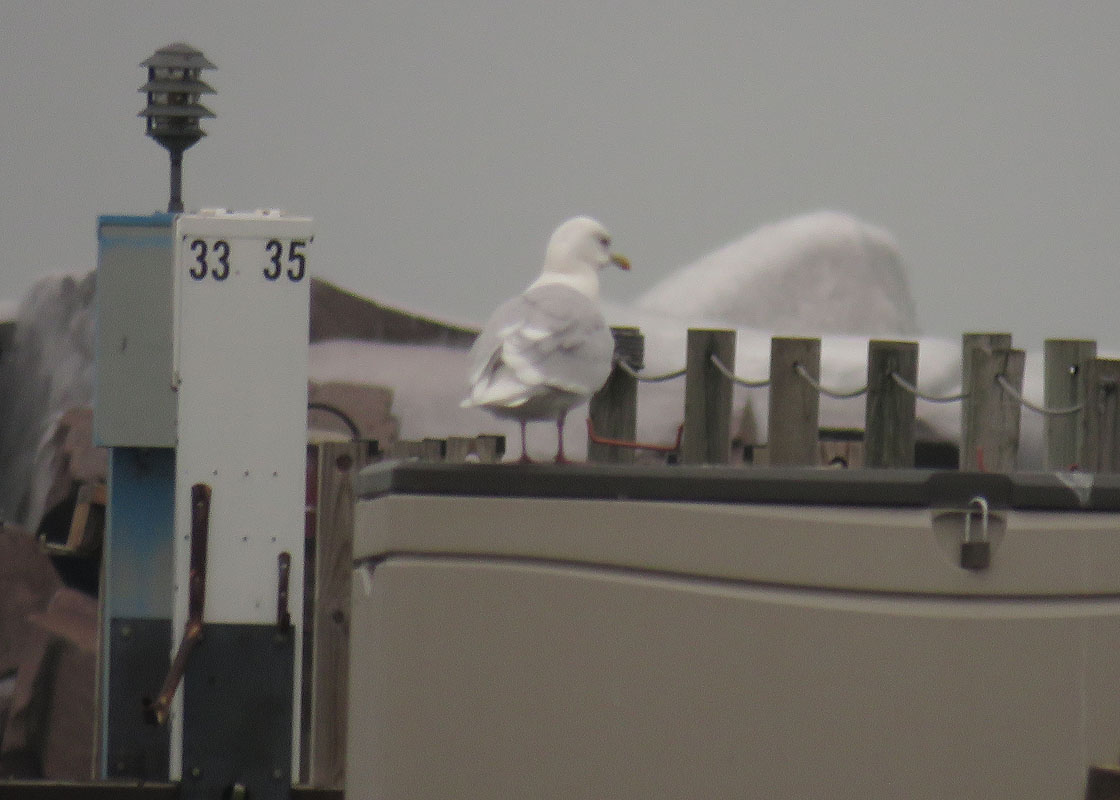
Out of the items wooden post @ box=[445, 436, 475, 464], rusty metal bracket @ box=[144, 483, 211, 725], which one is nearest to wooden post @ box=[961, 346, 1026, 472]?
wooden post @ box=[445, 436, 475, 464]

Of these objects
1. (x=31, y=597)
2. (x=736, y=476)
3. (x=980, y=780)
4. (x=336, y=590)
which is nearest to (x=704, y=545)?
(x=736, y=476)

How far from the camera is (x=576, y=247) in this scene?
18.5 ft

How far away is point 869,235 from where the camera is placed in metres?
12.5

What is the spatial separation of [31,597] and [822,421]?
466 centimetres

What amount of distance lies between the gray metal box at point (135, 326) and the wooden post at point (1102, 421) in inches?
132

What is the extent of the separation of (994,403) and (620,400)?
54.5 inches

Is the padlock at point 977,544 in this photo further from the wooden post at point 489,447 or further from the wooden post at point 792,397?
the wooden post at point 489,447

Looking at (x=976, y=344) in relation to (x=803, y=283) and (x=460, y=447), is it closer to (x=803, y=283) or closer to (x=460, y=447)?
(x=460, y=447)

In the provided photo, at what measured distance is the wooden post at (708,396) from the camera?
7.40 meters

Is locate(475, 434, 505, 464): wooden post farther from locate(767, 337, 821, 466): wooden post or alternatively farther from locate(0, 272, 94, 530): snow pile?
locate(0, 272, 94, 530): snow pile

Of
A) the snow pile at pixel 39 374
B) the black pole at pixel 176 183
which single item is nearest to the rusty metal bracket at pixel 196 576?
the black pole at pixel 176 183

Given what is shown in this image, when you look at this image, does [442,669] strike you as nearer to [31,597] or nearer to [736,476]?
[736,476]

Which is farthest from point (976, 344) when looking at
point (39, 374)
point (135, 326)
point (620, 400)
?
point (39, 374)

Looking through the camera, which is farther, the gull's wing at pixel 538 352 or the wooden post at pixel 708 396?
the wooden post at pixel 708 396
